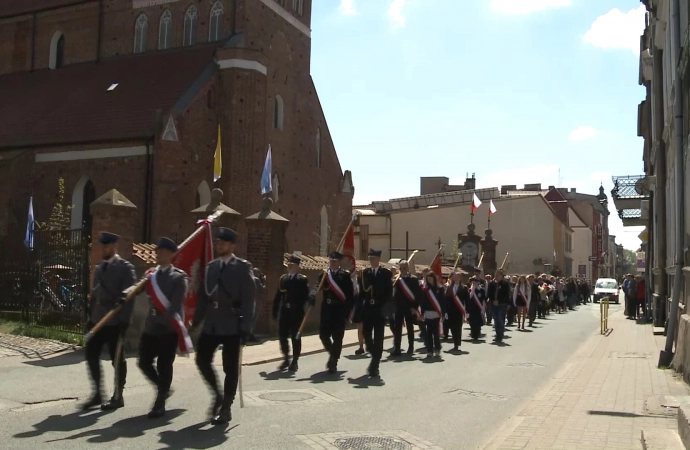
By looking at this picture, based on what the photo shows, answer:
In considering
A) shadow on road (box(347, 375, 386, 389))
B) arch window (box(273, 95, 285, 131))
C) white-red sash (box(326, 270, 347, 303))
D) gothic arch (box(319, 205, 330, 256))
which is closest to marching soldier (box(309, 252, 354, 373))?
white-red sash (box(326, 270, 347, 303))

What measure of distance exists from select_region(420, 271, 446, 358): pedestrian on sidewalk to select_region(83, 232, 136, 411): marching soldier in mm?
7534

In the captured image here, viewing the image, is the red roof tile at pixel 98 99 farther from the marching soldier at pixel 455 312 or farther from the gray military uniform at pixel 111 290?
the gray military uniform at pixel 111 290

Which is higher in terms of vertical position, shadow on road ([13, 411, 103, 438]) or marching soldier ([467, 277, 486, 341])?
marching soldier ([467, 277, 486, 341])

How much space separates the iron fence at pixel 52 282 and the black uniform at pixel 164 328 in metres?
6.58

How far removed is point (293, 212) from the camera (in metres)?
31.4

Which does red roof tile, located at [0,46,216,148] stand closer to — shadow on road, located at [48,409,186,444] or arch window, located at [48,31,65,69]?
arch window, located at [48,31,65,69]

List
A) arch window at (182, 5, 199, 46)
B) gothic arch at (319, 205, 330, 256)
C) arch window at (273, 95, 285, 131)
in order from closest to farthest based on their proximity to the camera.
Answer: arch window at (273, 95, 285, 131) → arch window at (182, 5, 199, 46) → gothic arch at (319, 205, 330, 256)

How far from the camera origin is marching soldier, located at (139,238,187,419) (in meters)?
7.76

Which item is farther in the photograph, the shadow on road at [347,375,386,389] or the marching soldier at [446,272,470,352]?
the marching soldier at [446,272,470,352]

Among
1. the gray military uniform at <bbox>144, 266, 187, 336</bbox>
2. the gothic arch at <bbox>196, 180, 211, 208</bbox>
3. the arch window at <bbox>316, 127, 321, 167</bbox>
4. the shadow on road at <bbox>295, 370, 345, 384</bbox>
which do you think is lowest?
the shadow on road at <bbox>295, 370, 345, 384</bbox>

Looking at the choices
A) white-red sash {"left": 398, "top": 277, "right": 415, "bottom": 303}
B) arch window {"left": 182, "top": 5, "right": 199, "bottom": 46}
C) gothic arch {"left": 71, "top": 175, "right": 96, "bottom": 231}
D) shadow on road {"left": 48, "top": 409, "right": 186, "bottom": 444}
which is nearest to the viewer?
shadow on road {"left": 48, "top": 409, "right": 186, "bottom": 444}

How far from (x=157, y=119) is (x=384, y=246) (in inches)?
1236

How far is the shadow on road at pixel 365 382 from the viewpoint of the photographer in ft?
34.6

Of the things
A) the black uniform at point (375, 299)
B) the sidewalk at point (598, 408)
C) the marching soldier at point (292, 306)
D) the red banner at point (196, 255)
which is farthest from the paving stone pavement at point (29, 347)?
the sidewalk at point (598, 408)
